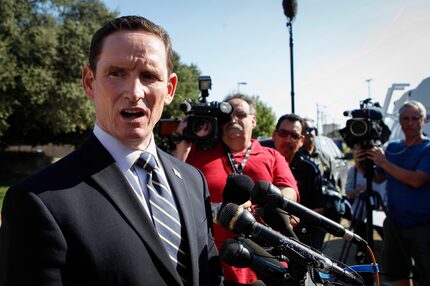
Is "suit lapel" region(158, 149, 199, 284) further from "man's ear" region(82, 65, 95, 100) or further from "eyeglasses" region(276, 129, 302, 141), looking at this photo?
"eyeglasses" region(276, 129, 302, 141)

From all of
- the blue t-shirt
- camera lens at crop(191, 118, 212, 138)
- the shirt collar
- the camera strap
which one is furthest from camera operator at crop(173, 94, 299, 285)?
the blue t-shirt

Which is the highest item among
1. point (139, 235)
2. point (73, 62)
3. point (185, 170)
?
point (73, 62)

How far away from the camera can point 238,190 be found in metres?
1.61

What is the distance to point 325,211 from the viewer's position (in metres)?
4.13

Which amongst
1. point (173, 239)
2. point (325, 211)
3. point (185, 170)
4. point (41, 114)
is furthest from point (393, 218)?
point (41, 114)

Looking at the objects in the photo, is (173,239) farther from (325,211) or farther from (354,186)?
(354,186)

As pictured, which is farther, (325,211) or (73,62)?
(73,62)

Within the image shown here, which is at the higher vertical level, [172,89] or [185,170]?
[172,89]

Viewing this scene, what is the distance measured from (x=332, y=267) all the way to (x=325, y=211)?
9.80 ft

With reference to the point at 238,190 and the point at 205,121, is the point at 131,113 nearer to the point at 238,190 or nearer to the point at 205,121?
the point at 238,190

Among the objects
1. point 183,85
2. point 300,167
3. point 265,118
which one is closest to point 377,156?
point 300,167

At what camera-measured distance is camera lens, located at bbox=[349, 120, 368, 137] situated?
3.91 m

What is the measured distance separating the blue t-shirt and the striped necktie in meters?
3.16

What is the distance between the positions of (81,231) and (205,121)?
1.70 m
